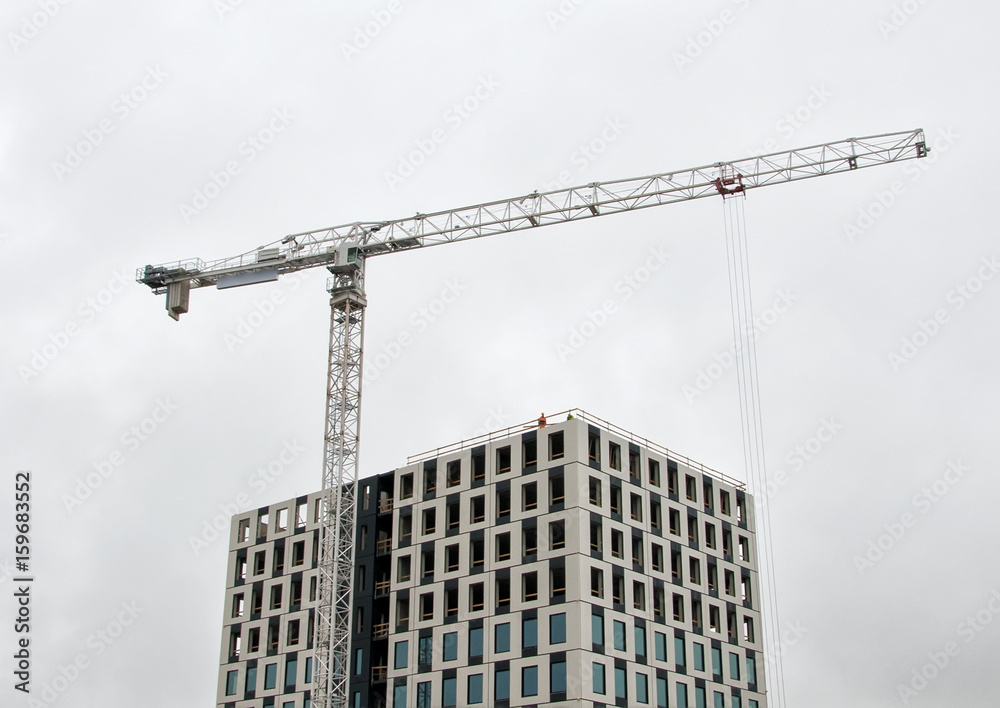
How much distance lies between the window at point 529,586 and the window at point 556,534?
2381mm

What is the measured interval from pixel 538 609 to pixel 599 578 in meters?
4.65

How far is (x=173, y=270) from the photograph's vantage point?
319 ft

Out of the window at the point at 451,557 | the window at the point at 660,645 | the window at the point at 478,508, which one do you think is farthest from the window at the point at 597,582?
the window at the point at 451,557

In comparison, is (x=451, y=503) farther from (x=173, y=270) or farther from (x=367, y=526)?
(x=173, y=270)

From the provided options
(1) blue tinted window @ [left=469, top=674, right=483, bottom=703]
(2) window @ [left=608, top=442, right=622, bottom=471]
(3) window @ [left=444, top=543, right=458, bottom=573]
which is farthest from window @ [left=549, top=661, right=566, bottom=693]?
(2) window @ [left=608, top=442, right=622, bottom=471]

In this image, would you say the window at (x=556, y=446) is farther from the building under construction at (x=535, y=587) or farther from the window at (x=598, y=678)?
the window at (x=598, y=678)

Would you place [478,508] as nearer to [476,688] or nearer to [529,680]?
[476,688]

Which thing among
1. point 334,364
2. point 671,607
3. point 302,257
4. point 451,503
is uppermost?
point 302,257

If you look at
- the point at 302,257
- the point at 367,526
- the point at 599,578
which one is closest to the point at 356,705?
the point at 367,526

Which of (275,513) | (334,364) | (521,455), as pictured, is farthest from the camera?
(275,513)

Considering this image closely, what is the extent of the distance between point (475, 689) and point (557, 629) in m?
7.77

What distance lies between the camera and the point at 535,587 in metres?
82.0

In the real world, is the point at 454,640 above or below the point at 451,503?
below

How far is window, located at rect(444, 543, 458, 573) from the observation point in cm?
8719
